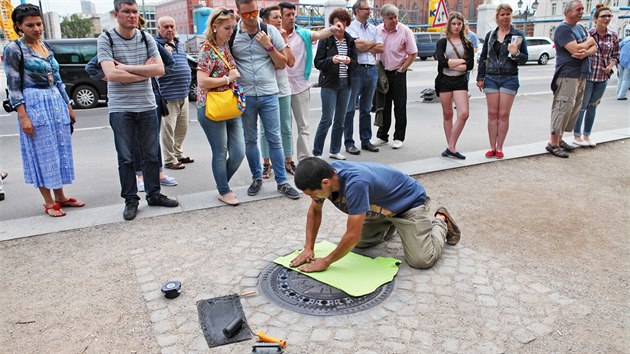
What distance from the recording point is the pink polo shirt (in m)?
7.15

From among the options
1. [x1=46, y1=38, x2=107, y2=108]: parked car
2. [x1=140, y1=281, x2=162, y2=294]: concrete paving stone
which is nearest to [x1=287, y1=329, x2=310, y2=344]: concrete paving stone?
[x1=140, y1=281, x2=162, y2=294]: concrete paving stone

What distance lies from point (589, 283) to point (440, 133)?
542 cm

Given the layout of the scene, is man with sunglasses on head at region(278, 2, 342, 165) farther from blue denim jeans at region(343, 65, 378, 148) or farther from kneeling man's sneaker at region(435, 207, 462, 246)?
kneeling man's sneaker at region(435, 207, 462, 246)

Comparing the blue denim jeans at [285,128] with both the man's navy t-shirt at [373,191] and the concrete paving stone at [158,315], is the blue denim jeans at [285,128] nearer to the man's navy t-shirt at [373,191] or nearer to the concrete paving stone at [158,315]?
the man's navy t-shirt at [373,191]

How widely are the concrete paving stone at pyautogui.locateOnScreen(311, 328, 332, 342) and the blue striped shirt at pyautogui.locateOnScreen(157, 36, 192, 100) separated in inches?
162

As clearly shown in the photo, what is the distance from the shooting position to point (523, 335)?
2.92m

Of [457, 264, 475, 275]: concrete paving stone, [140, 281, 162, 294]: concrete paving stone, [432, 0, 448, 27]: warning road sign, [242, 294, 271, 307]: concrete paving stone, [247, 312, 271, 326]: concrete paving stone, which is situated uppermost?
[432, 0, 448, 27]: warning road sign

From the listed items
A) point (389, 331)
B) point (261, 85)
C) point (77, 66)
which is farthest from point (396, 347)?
point (77, 66)

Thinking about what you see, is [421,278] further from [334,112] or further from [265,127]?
[334,112]

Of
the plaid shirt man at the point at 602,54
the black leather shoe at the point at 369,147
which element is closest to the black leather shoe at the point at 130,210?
the black leather shoe at the point at 369,147

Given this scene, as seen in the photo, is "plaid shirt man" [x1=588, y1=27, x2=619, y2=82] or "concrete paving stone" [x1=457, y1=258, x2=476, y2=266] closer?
"concrete paving stone" [x1=457, y1=258, x2=476, y2=266]

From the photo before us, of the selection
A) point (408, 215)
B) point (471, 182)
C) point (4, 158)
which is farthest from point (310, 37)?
point (4, 158)

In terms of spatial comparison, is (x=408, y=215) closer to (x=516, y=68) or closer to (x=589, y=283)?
(x=589, y=283)

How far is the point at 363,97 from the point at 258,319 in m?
4.59
